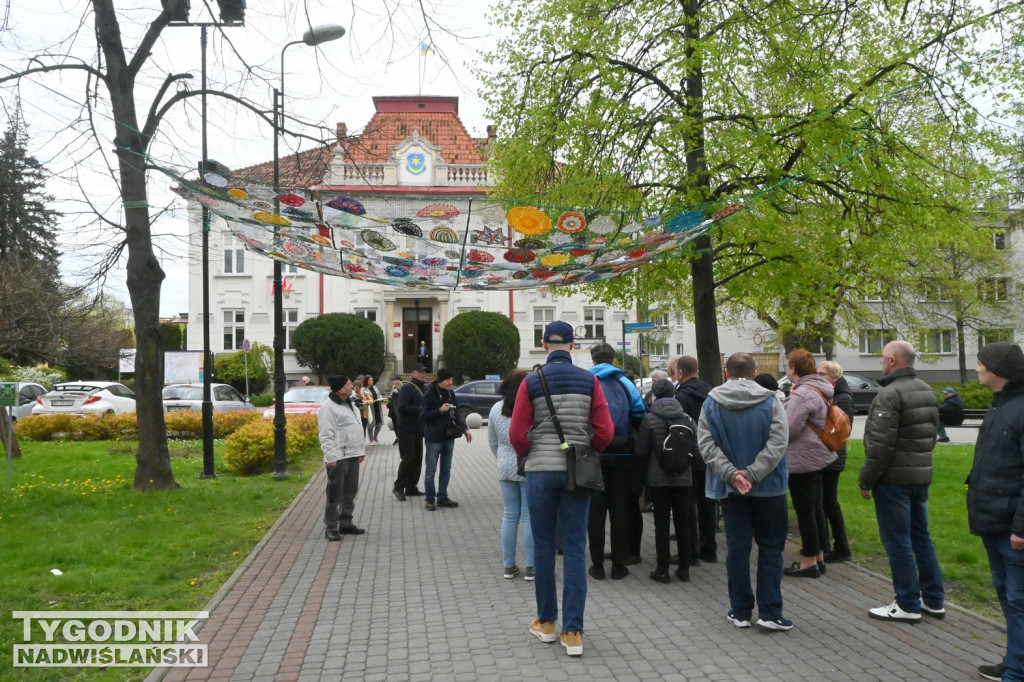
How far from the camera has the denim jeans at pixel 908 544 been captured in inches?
225

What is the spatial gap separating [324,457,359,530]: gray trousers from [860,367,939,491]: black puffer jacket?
557 cm

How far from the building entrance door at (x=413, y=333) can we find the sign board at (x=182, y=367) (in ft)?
46.8

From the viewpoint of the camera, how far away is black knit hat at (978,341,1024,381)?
4512mm

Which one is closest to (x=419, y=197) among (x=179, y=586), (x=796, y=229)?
(x=179, y=586)

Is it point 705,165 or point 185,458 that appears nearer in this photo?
point 705,165

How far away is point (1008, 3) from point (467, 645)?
912 cm

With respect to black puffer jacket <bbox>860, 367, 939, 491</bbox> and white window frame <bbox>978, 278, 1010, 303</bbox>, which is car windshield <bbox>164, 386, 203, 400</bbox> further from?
white window frame <bbox>978, 278, 1010, 303</bbox>

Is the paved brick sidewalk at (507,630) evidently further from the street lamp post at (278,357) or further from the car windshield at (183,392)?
the car windshield at (183,392)

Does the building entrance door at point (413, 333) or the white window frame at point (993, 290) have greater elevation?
the white window frame at point (993, 290)

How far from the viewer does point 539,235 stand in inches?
316

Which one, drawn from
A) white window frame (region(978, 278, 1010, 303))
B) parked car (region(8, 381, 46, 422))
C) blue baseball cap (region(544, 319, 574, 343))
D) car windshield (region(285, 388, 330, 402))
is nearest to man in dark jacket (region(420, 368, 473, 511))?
blue baseball cap (region(544, 319, 574, 343))

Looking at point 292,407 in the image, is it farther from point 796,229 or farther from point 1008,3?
point 1008,3

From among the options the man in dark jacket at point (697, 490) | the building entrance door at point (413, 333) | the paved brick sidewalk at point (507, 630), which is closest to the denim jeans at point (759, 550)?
the paved brick sidewalk at point (507, 630)

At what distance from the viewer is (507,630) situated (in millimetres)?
5598
